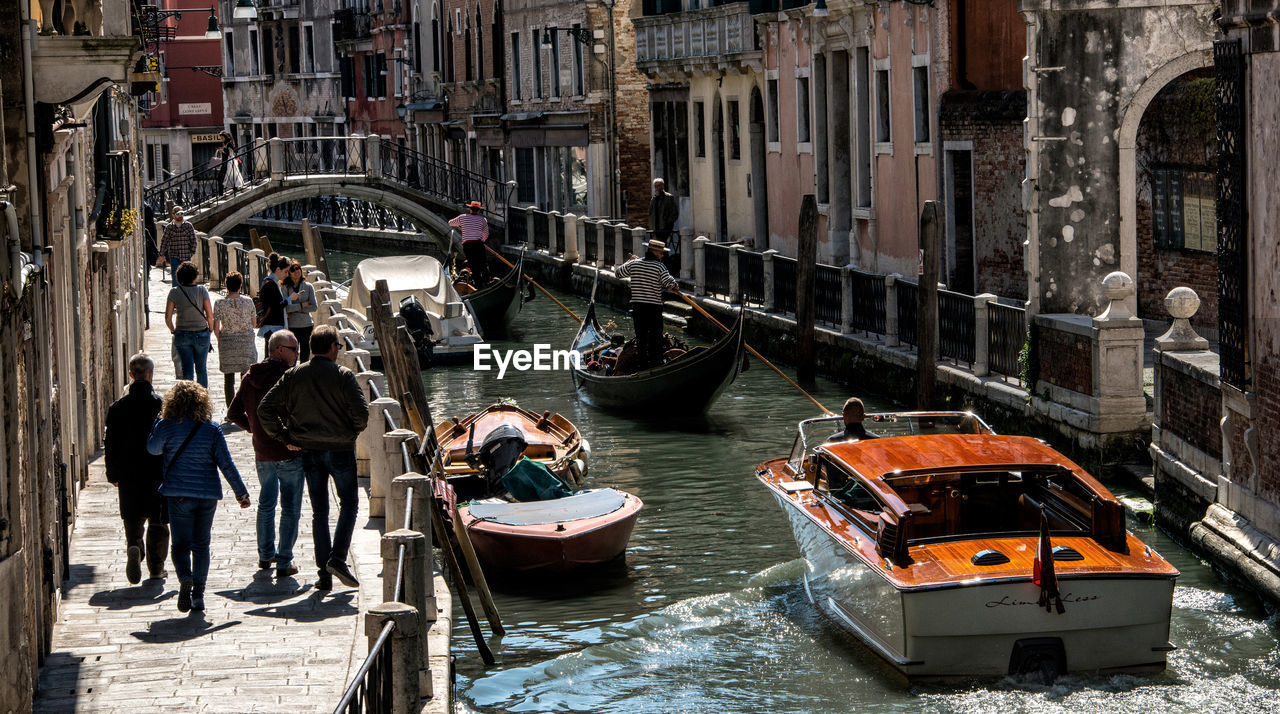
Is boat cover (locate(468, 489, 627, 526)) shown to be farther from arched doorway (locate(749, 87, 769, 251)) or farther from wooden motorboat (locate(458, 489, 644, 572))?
arched doorway (locate(749, 87, 769, 251))

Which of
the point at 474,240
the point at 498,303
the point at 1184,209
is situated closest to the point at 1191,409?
the point at 1184,209

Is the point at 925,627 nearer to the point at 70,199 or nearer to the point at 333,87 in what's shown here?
the point at 70,199

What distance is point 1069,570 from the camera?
8930 mm

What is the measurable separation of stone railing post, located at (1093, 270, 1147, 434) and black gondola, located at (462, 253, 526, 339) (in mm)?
13489

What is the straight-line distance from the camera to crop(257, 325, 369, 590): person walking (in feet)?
30.0

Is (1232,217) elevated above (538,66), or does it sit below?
below

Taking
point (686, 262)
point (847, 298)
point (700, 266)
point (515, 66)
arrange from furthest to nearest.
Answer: point (515, 66) < point (686, 262) < point (700, 266) < point (847, 298)

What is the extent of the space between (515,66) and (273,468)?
1229 inches

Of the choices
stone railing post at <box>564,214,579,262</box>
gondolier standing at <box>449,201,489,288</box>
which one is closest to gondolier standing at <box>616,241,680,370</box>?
gondolier standing at <box>449,201,489,288</box>

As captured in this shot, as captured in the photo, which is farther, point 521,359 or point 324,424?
point 521,359

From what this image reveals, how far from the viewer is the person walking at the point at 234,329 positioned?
50.8ft

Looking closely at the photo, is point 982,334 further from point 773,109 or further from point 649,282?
point 773,109

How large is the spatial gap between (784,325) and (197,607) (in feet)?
45.1

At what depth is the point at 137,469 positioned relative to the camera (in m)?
9.31
